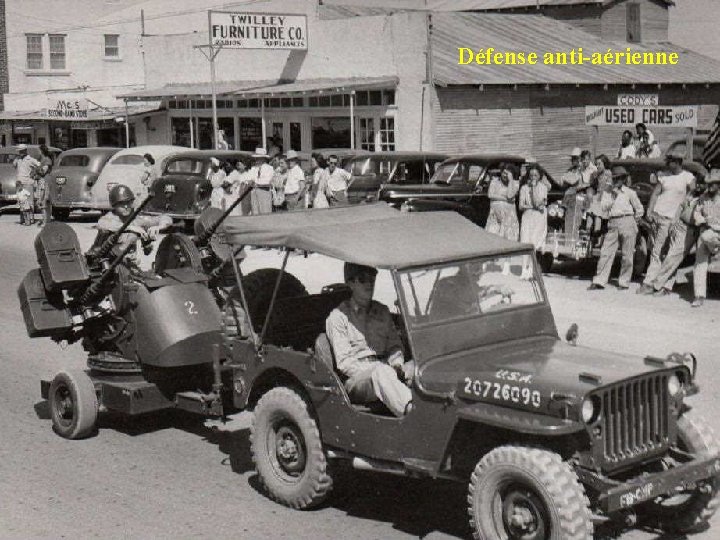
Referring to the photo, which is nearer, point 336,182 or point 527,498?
point 527,498

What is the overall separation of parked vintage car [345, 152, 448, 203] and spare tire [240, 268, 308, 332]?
1230cm

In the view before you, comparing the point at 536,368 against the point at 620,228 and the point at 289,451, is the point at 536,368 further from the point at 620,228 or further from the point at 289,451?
the point at 620,228

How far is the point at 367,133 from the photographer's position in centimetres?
2811

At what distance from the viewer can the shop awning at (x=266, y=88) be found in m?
26.9

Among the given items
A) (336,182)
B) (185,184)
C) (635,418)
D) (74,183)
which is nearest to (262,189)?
(336,182)

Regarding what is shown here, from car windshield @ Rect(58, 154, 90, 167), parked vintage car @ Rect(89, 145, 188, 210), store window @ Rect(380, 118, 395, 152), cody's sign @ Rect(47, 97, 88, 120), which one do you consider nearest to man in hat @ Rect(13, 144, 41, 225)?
car windshield @ Rect(58, 154, 90, 167)

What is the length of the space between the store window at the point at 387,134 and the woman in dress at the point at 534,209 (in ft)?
37.4

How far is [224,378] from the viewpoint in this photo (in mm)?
7969

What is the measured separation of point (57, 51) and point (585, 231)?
34.0m

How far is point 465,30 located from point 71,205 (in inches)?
480

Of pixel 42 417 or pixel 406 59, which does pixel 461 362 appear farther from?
pixel 406 59

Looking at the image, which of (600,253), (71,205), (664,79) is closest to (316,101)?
(71,205)

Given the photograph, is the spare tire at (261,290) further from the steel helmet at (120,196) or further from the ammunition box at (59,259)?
the steel helmet at (120,196)

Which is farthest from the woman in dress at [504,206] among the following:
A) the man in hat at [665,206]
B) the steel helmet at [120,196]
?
the steel helmet at [120,196]
